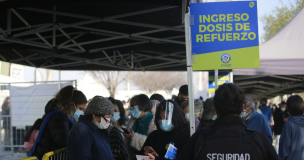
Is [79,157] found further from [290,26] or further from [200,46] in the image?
[290,26]

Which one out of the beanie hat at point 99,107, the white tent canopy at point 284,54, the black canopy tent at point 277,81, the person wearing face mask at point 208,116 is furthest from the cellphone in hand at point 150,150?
the black canopy tent at point 277,81

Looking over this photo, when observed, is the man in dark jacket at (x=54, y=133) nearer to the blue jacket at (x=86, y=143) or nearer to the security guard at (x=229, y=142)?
the blue jacket at (x=86, y=143)

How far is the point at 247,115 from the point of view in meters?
4.75

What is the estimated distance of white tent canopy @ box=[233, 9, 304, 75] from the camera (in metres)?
7.32

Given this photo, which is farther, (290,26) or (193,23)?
(290,26)

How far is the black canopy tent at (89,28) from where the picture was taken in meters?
5.75

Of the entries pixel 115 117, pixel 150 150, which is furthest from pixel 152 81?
pixel 150 150

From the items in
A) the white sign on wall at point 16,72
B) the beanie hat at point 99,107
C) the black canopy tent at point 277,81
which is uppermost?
the white sign on wall at point 16,72

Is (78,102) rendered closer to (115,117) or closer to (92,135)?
(92,135)

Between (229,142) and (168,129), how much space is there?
1.36m

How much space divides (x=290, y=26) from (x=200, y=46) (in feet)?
19.9

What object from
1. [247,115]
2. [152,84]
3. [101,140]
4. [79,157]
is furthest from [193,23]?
[152,84]

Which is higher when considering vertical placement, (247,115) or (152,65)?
(152,65)

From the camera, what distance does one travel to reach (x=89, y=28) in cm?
730
